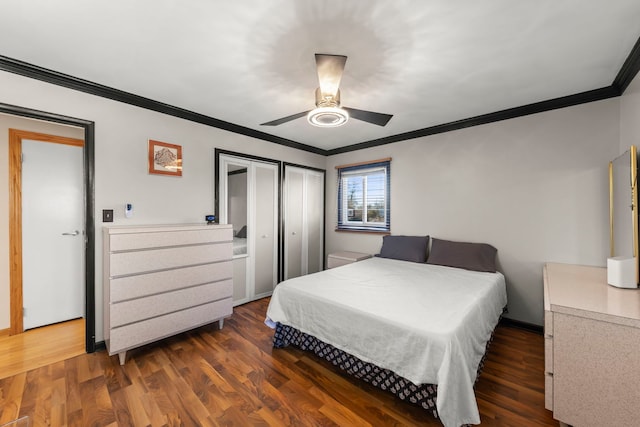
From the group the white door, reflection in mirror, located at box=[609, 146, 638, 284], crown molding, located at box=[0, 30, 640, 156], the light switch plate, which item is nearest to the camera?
reflection in mirror, located at box=[609, 146, 638, 284]

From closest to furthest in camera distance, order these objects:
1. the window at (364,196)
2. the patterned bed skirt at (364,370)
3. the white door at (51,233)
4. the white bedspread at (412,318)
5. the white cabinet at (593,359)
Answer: the white cabinet at (593,359)
the white bedspread at (412,318)
the patterned bed skirt at (364,370)
the white door at (51,233)
the window at (364,196)

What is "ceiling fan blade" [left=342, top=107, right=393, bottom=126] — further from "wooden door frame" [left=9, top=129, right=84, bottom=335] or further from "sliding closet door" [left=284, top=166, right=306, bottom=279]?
"wooden door frame" [left=9, top=129, right=84, bottom=335]

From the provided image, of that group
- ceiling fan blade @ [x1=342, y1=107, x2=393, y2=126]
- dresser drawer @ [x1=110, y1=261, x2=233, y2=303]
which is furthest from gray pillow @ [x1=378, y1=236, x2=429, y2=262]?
dresser drawer @ [x1=110, y1=261, x2=233, y2=303]

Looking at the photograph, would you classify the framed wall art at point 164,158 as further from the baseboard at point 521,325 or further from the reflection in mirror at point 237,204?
the baseboard at point 521,325

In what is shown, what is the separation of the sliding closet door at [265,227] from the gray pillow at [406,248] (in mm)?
1623

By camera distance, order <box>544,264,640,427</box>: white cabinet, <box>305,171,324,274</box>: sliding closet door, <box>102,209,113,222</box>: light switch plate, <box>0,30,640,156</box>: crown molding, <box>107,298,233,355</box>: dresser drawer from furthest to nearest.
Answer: <box>305,171,324,274</box>: sliding closet door
<box>102,209,113,222</box>: light switch plate
<box>107,298,233,355</box>: dresser drawer
<box>0,30,640,156</box>: crown molding
<box>544,264,640,427</box>: white cabinet

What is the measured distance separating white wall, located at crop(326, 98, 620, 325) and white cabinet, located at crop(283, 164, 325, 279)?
1.56 metres

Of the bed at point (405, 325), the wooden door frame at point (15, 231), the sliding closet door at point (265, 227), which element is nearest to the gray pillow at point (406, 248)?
the bed at point (405, 325)

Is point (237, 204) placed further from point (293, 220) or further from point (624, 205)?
point (624, 205)

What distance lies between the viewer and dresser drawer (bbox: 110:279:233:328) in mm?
2133

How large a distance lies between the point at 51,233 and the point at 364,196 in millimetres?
3966

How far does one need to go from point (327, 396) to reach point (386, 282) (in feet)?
3.59

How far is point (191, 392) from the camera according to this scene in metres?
1.81

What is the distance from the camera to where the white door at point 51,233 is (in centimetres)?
270
